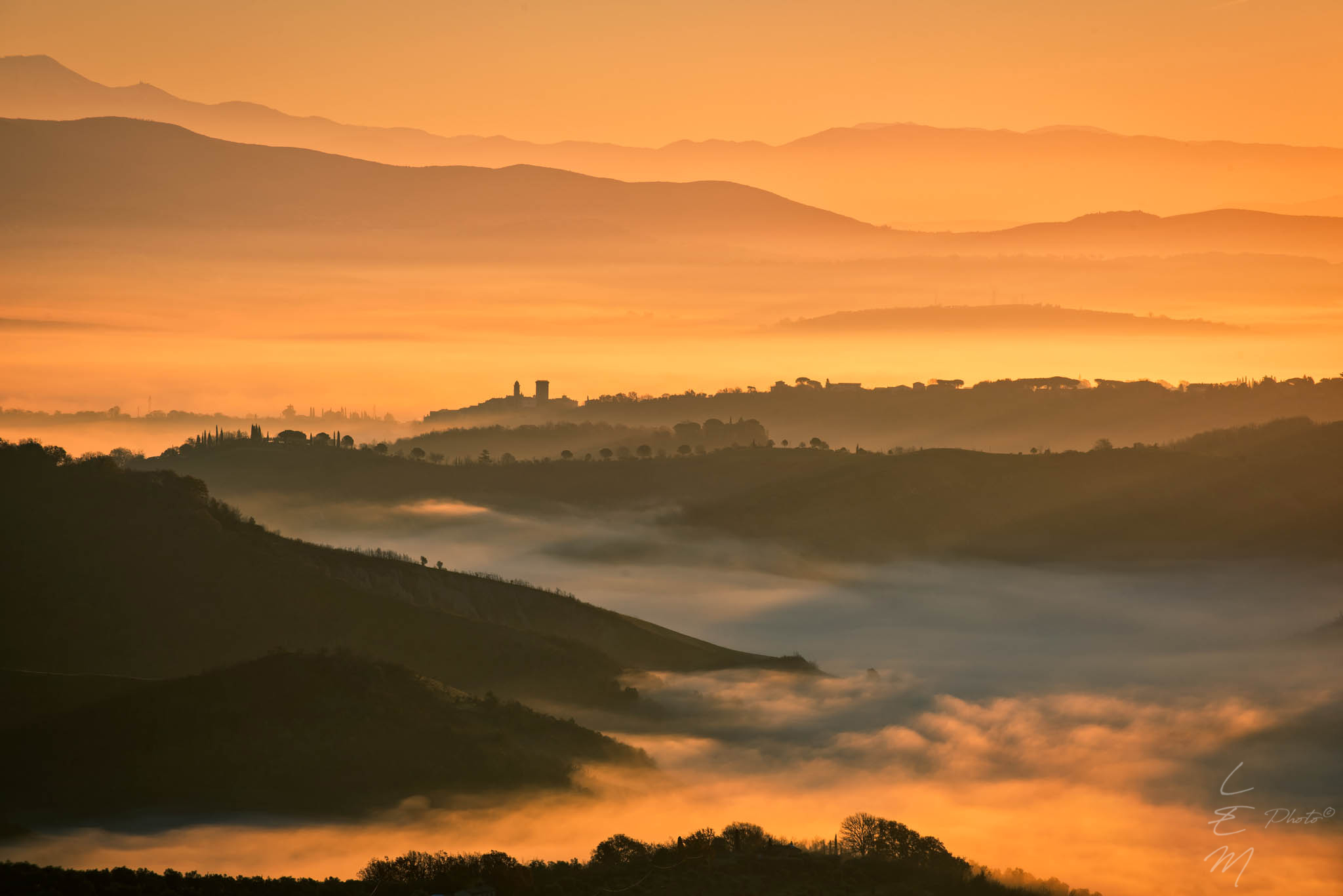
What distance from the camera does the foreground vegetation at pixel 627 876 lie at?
307 ft

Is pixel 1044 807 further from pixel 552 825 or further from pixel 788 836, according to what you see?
pixel 552 825

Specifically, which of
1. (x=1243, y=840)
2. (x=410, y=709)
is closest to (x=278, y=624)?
(x=410, y=709)

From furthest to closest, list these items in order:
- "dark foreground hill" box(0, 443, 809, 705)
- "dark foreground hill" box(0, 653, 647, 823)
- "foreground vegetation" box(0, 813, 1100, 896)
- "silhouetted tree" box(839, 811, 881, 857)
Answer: "dark foreground hill" box(0, 443, 809, 705), "dark foreground hill" box(0, 653, 647, 823), "silhouetted tree" box(839, 811, 881, 857), "foreground vegetation" box(0, 813, 1100, 896)

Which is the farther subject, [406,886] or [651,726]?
[651,726]

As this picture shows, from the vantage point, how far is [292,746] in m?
137

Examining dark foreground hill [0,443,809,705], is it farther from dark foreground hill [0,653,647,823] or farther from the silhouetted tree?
the silhouetted tree

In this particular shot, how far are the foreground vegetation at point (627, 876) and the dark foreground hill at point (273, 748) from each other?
25.9m

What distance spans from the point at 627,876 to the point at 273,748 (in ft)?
163

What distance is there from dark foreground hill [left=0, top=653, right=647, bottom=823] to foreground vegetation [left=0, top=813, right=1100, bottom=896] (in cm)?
2587

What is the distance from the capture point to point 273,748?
136 meters

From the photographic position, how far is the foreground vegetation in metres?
93.7

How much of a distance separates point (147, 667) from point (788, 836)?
251 ft

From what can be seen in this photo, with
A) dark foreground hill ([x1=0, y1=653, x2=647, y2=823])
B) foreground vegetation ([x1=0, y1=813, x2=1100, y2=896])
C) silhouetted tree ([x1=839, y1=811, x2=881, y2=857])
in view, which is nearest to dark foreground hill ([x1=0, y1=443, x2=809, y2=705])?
dark foreground hill ([x1=0, y1=653, x2=647, y2=823])

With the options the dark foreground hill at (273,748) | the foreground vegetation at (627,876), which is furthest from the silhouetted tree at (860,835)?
the dark foreground hill at (273,748)
